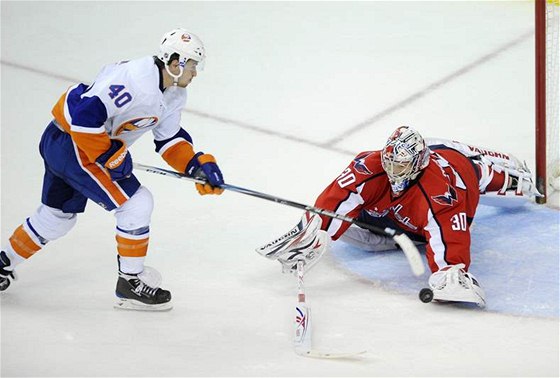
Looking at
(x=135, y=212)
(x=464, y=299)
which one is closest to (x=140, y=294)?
(x=135, y=212)

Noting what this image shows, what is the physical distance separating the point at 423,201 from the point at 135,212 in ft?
3.22

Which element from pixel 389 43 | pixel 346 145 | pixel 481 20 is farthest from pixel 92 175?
pixel 481 20

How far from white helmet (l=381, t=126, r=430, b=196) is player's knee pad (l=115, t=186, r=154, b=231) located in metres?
0.81

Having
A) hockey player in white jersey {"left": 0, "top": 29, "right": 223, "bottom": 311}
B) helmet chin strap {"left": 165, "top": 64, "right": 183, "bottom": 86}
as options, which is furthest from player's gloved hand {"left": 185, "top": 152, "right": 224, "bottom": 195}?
helmet chin strap {"left": 165, "top": 64, "right": 183, "bottom": 86}

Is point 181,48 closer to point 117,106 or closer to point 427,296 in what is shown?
point 117,106

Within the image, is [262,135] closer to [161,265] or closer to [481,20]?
[161,265]

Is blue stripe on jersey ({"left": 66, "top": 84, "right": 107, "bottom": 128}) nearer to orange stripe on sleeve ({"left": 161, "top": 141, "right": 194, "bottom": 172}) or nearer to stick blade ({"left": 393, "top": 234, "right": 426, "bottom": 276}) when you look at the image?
orange stripe on sleeve ({"left": 161, "top": 141, "right": 194, "bottom": 172})

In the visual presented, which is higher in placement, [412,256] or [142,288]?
[412,256]

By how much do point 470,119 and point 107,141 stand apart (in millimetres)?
2373

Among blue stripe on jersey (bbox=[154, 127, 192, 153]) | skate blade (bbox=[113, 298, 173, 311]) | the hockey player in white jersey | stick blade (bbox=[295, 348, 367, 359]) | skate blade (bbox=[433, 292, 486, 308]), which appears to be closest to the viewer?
stick blade (bbox=[295, 348, 367, 359])

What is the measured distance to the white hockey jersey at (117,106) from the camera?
348 centimetres

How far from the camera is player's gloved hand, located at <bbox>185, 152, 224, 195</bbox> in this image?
375 centimetres

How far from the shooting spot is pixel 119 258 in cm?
374

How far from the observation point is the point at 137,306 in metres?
3.75
